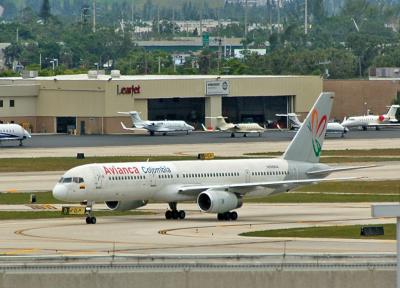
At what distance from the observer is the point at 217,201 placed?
77.9 metres

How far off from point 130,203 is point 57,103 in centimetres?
11622

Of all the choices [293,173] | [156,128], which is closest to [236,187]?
[293,173]

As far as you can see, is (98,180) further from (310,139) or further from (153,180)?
(310,139)

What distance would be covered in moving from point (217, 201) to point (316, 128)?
1050 cm

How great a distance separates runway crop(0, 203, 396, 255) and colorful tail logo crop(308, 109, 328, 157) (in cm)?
355

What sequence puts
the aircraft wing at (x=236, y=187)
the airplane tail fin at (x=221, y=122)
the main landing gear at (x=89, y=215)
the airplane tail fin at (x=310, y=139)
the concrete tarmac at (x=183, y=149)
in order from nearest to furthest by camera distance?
1. the main landing gear at (x=89, y=215)
2. the aircraft wing at (x=236, y=187)
3. the airplane tail fin at (x=310, y=139)
4. the concrete tarmac at (x=183, y=149)
5. the airplane tail fin at (x=221, y=122)

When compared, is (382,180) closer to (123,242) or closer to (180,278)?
(123,242)

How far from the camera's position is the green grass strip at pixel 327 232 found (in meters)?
66.9

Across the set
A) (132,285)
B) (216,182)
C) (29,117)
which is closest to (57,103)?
(29,117)

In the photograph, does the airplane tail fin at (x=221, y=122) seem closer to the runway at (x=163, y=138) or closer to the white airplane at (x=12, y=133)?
the runway at (x=163, y=138)

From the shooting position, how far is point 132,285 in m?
40.7

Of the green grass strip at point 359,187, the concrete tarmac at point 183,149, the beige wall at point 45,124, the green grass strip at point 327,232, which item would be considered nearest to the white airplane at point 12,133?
the concrete tarmac at point 183,149

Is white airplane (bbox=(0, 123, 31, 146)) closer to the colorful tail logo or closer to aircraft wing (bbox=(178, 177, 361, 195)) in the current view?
the colorful tail logo

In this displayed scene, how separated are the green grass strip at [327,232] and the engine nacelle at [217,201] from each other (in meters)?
7.46
